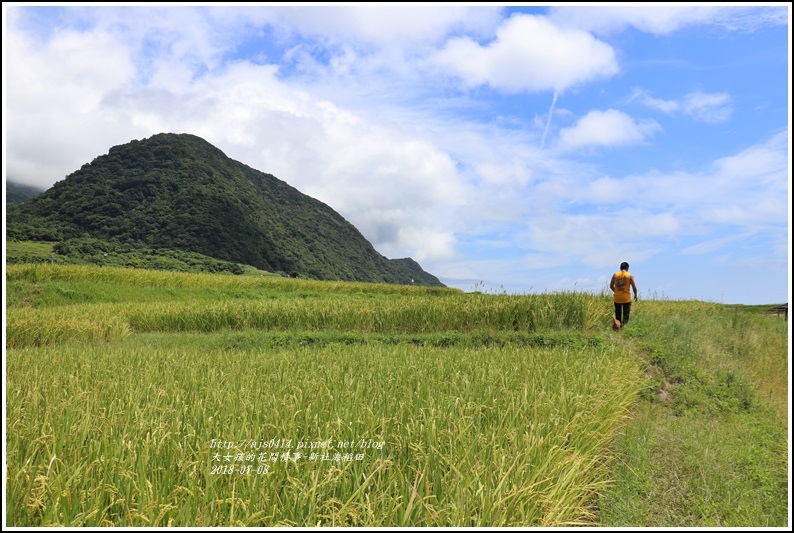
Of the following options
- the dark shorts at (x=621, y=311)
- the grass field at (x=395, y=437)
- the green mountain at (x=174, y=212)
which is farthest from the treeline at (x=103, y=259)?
the dark shorts at (x=621, y=311)

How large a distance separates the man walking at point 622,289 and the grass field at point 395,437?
936 mm

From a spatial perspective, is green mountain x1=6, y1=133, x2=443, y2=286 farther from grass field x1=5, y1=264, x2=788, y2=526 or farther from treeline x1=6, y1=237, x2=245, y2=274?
grass field x1=5, y1=264, x2=788, y2=526

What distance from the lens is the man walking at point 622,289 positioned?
38.0ft

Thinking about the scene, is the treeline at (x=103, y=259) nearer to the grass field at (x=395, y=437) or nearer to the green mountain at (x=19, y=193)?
the grass field at (x=395, y=437)

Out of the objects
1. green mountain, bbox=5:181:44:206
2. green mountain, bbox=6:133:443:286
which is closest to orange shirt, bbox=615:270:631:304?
green mountain, bbox=6:133:443:286

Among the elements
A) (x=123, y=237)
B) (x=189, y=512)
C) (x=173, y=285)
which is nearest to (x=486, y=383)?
(x=189, y=512)

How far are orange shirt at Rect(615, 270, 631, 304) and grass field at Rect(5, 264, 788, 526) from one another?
1095 millimetres

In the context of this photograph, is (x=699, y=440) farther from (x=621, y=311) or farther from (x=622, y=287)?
(x=621, y=311)

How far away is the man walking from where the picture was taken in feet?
38.0

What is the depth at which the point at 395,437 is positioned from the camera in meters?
3.50

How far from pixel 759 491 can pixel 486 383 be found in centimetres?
315

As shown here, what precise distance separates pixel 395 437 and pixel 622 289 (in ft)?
33.3

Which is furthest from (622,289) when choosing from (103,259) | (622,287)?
(103,259)

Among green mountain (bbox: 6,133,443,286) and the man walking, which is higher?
green mountain (bbox: 6,133,443,286)
